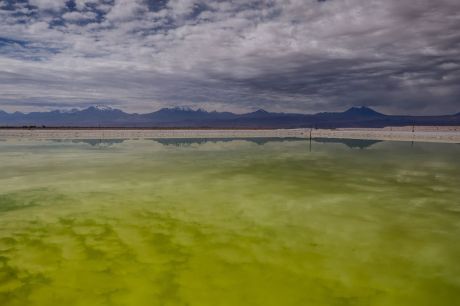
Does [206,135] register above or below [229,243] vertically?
above

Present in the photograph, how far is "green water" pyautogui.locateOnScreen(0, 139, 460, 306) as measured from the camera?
17.9 feet

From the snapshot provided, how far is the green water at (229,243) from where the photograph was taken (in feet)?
17.9

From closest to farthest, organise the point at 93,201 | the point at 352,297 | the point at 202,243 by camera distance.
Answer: the point at 352,297 → the point at 202,243 → the point at 93,201

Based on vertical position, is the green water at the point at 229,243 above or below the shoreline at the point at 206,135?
below

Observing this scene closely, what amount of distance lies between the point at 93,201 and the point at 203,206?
3794 mm

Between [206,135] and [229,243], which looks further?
[206,135]

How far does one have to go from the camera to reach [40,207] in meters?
10.5

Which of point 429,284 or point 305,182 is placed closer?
point 429,284

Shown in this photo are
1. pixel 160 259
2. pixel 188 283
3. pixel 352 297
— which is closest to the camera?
pixel 352 297

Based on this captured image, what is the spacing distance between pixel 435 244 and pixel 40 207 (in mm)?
10871

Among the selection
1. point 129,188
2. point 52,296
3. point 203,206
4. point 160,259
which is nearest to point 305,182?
point 203,206

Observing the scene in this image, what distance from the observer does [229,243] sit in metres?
7.52

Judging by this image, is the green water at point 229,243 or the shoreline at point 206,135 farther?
the shoreline at point 206,135

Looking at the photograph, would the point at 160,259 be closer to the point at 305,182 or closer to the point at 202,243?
the point at 202,243
